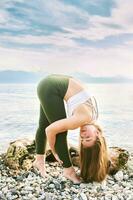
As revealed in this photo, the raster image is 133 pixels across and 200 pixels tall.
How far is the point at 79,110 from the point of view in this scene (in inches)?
118

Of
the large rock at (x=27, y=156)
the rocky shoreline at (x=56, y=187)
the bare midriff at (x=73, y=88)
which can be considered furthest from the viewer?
the large rock at (x=27, y=156)

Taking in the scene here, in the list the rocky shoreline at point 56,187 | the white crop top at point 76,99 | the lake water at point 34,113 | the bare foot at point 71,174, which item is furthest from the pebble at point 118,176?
the white crop top at point 76,99

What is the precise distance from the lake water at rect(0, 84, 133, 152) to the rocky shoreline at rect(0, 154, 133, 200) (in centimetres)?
46

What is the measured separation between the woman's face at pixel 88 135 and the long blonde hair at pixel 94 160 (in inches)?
0.9

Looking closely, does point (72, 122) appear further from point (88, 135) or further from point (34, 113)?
point (34, 113)

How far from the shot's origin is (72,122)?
9.82 feet

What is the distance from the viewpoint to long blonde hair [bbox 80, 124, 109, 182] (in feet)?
10.1

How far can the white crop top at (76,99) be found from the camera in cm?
302

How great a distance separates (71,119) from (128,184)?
2.01ft

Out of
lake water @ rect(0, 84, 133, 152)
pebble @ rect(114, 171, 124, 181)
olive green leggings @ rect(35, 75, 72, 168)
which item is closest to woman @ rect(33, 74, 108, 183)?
olive green leggings @ rect(35, 75, 72, 168)

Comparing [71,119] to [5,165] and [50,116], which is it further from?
[5,165]

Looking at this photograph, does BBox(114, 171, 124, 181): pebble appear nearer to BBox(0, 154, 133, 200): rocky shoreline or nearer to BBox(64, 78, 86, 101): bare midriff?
BBox(0, 154, 133, 200): rocky shoreline

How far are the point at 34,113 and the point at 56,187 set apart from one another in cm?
87

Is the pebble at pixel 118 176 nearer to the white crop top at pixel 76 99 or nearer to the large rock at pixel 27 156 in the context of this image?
the large rock at pixel 27 156
